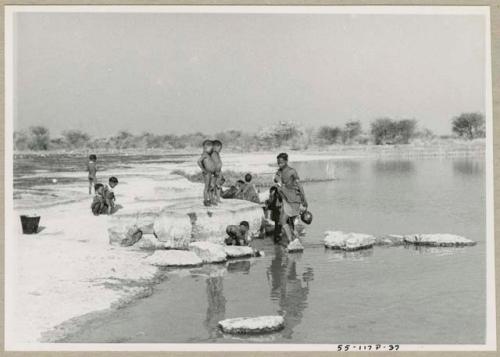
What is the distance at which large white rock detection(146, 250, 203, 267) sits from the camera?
36.0 ft

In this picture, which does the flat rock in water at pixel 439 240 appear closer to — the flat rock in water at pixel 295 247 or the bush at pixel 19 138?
the flat rock in water at pixel 295 247

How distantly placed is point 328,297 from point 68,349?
3772 millimetres

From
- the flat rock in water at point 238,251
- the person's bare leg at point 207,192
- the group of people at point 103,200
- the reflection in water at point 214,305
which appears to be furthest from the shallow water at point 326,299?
the group of people at point 103,200

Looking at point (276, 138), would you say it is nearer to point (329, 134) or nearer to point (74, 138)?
point (329, 134)

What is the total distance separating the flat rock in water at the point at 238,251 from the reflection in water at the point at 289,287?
50 centimetres

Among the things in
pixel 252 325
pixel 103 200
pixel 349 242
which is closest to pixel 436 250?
pixel 349 242

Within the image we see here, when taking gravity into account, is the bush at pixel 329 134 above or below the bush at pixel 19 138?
above

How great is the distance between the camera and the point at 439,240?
13.0 m

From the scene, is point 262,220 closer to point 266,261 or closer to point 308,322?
point 266,261

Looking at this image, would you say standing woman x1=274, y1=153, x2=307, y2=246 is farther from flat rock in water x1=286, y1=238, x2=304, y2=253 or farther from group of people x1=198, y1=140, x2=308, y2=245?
flat rock in water x1=286, y1=238, x2=304, y2=253

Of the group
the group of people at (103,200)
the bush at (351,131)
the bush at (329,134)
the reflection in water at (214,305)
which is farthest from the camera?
the bush at (329,134)

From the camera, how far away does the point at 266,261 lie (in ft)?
38.1

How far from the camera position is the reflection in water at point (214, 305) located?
814cm

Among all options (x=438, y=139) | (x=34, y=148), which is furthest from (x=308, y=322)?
(x=438, y=139)
